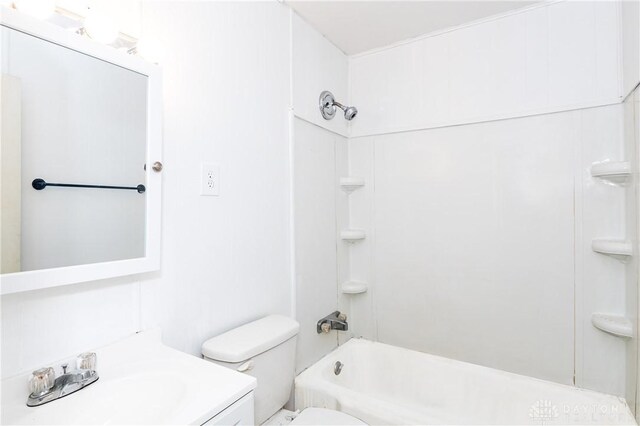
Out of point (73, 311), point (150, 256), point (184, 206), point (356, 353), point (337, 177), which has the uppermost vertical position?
point (337, 177)

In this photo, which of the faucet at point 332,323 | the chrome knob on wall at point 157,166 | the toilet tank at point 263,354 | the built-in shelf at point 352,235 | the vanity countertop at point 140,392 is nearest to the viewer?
the vanity countertop at point 140,392

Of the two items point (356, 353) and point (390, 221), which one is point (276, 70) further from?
point (356, 353)

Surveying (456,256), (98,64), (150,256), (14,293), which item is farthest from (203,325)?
(456,256)

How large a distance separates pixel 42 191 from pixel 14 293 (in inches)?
10.0

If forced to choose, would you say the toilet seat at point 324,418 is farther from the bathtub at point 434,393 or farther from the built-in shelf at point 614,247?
the built-in shelf at point 614,247

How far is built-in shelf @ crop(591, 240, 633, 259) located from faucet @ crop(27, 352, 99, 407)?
2008mm

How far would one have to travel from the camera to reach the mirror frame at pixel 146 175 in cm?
78

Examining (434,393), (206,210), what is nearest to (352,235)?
(434,393)

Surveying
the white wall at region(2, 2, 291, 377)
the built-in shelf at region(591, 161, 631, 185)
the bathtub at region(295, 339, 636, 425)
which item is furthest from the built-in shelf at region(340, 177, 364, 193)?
the built-in shelf at region(591, 161, 631, 185)

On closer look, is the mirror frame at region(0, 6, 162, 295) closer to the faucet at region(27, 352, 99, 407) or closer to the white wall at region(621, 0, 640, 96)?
the faucet at region(27, 352, 99, 407)

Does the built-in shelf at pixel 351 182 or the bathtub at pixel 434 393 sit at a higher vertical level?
the built-in shelf at pixel 351 182

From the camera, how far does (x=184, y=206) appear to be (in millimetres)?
1185

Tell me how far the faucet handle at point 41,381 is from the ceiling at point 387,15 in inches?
69.6

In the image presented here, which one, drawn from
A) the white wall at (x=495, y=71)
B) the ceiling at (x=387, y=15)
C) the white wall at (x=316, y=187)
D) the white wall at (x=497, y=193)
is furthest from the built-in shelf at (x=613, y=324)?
the ceiling at (x=387, y=15)
